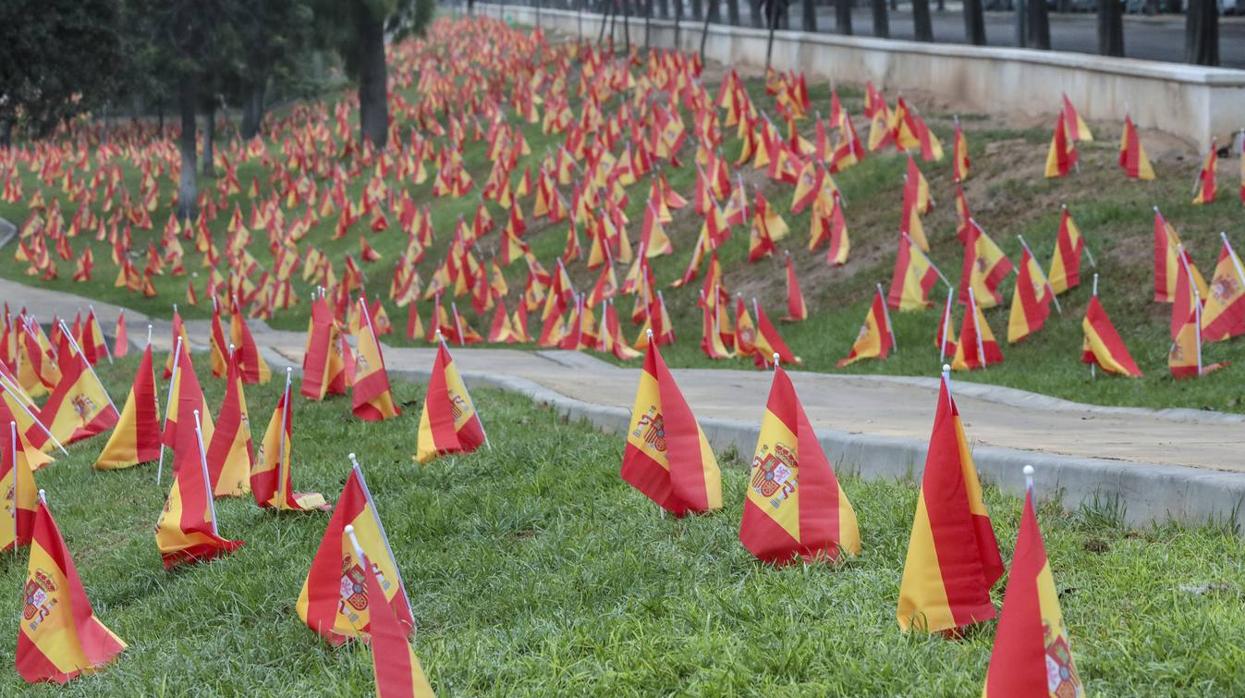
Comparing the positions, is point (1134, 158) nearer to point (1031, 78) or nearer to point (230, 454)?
point (1031, 78)

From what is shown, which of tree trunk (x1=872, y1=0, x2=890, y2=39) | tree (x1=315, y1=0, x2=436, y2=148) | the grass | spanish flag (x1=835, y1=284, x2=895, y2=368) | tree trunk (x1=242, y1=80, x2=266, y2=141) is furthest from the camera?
tree trunk (x1=242, y1=80, x2=266, y2=141)

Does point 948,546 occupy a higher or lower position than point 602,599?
higher

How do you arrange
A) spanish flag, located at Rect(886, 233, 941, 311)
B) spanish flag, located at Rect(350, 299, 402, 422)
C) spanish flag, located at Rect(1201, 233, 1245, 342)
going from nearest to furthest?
spanish flag, located at Rect(350, 299, 402, 422)
spanish flag, located at Rect(1201, 233, 1245, 342)
spanish flag, located at Rect(886, 233, 941, 311)

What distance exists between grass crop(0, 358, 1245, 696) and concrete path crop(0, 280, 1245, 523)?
0.21 meters

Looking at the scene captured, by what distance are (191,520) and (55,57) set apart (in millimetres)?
20797

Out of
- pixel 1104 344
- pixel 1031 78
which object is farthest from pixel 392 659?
pixel 1031 78

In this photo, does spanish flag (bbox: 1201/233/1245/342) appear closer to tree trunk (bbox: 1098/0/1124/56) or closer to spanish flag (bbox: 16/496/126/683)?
spanish flag (bbox: 16/496/126/683)

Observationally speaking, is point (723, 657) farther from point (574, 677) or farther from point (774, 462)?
point (774, 462)

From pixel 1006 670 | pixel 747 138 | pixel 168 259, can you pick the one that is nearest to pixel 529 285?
pixel 747 138

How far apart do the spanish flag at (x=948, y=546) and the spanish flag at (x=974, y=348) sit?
9996mm

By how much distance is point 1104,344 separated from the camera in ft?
46.3

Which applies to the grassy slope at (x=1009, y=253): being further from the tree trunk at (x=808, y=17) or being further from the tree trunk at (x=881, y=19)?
the tree trunk at (x=808, y=17)

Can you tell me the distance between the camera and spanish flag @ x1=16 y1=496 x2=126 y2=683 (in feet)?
24.1

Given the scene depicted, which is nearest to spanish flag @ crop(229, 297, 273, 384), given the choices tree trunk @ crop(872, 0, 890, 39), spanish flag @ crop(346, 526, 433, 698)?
spanish flag @ crop(346, 526, 433, 698)
